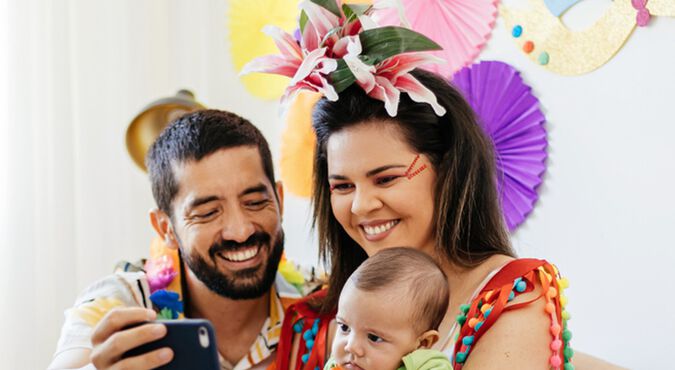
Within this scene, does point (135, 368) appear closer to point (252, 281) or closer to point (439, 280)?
point (439, 280)

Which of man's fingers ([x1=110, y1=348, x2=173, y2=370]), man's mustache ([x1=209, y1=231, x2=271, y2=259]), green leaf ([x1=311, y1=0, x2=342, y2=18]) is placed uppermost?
green leaf ([x1=311, y1=0, x2=342, y2=18])

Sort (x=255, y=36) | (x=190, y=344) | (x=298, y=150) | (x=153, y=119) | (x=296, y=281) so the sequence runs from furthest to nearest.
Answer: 1. (x=255, y=36)
2. (x=298, y=150)
3. (x=153, y=119)
4. (x=296, y=281)
5. (x=190, y=344)

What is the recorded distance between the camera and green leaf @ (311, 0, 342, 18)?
1.64 meters

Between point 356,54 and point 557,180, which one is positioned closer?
point 356,54

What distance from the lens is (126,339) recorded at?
1.26m

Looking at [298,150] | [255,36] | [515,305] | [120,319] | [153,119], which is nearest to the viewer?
[120,319]

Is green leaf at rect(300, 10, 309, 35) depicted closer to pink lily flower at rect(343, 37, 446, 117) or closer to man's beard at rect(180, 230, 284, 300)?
pink lily flower at rect(343, 37, 446, 117)

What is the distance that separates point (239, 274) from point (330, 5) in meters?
0.62

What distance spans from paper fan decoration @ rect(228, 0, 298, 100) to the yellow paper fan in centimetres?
27

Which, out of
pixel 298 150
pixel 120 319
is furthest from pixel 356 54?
pixel 298 150

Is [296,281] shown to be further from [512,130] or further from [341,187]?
[512,130]

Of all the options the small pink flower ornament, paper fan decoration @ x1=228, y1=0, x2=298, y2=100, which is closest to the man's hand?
the small pink flower ornament

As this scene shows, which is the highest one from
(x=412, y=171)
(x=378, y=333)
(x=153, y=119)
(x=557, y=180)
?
(x=153, y=119)

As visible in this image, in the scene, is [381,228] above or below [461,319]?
above
